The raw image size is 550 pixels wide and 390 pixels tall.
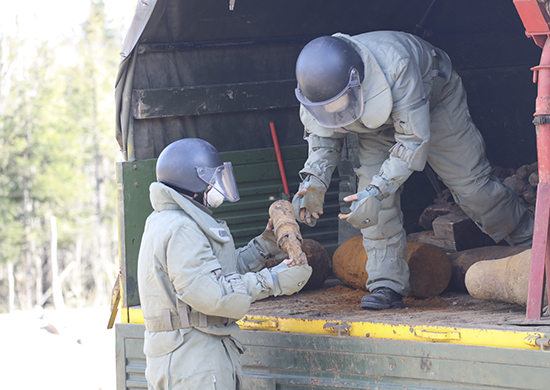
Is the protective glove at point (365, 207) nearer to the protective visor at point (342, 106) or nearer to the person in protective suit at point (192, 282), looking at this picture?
the protective visor at point (342, 106)

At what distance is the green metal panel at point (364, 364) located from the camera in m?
2.74

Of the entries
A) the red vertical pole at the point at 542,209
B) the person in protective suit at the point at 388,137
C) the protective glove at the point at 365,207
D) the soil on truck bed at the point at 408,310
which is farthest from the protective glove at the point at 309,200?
the red vertical pole at the point at 542,209

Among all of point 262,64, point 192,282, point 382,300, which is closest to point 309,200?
point 382,300

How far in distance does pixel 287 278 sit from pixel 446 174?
178 cm

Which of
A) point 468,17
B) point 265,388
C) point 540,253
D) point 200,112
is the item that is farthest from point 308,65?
point 468,17

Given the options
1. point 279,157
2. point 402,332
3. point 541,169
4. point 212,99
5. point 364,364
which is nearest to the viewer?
point 541,169

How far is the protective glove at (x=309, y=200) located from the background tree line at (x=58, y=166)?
18061 mm

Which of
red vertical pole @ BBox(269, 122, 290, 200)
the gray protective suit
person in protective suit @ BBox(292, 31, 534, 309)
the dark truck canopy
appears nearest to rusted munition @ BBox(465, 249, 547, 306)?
person in protective suit @ BBox(292, 31, 534, 309)

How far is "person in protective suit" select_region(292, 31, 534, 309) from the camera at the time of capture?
3.58 metres

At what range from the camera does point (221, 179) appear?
3064mm

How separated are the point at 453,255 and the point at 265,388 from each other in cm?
173

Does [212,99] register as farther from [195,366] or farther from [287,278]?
[195,366]

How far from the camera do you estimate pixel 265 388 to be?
357 centimetres

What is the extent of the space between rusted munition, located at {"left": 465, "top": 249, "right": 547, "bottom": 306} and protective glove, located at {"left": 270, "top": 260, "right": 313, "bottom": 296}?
1.12 meters
